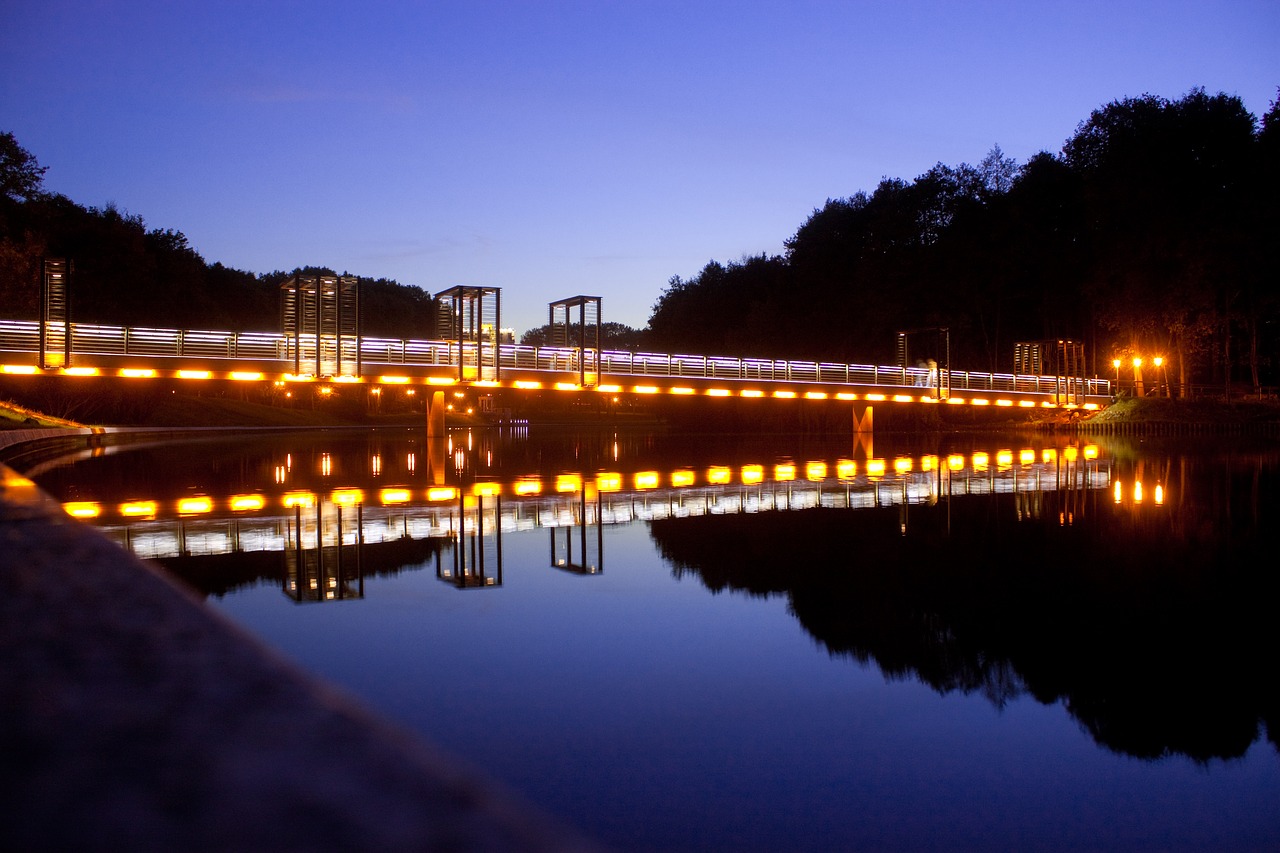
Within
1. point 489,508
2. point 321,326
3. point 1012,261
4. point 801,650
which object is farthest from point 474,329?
point 1012,261

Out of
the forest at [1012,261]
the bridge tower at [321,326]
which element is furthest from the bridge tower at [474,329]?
the forest at [1012,261]

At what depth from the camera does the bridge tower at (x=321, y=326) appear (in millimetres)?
27984

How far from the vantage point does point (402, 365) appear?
29.7 m

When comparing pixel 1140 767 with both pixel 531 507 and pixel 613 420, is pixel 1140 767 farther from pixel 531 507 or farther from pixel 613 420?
pixel 613 420

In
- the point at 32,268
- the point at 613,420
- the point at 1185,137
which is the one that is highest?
the point at 1185,137

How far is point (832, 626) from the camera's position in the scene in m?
5.95

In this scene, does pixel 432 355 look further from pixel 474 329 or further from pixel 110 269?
pixel 110 269

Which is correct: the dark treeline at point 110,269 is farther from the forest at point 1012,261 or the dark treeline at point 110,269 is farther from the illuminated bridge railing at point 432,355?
the illuminated bridge railing at point 432,355

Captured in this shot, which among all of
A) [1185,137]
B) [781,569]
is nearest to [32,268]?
[781,569]

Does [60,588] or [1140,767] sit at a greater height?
[60,588]

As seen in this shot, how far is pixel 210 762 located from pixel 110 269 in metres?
56.8

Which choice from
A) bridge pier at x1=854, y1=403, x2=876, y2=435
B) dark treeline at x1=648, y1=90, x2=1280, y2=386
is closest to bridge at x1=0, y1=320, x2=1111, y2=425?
bridge pier at x1=854, y1=403, x2=876, y2=435

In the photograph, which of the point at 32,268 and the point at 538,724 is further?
the point at 32,268

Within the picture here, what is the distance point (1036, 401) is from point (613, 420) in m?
31.6
